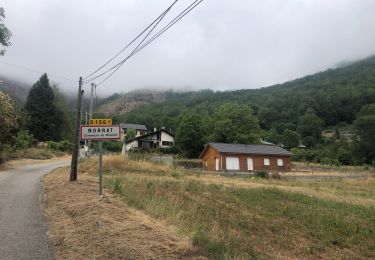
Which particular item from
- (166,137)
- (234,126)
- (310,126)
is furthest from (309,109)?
(234,126)

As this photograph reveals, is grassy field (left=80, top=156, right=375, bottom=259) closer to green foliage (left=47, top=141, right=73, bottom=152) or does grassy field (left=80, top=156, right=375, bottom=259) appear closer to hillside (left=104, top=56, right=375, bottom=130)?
green foliage (left=47, top=141, right=73, bottom=152)

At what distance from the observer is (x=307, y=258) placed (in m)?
9.48

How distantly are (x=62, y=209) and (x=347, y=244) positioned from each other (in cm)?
799

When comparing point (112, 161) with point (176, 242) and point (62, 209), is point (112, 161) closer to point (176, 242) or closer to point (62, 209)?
point (62, 209)

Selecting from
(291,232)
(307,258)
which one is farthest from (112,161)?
(307,258)

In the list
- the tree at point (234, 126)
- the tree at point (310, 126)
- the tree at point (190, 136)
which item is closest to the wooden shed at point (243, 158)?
the tree at point (234, 126)

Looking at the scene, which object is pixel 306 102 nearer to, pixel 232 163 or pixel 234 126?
pixel 234 126

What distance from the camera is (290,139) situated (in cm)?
11944

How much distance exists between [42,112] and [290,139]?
72.8 m

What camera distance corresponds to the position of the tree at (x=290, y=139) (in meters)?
119

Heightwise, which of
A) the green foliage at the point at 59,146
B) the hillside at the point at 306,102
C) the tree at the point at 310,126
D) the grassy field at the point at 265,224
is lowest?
the grassy field at the point at 265,224

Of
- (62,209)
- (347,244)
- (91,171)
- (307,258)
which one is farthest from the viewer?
(91,171)

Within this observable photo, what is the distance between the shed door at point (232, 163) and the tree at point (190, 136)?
27.4 m

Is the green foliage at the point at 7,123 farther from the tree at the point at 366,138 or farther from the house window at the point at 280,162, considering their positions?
the tree at the point at 366,138
